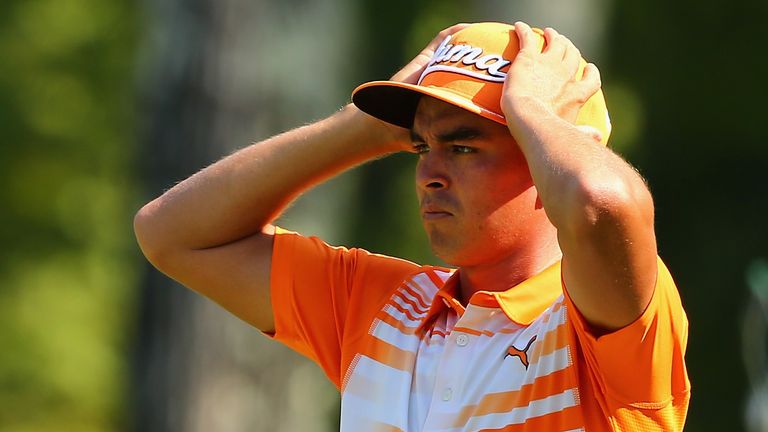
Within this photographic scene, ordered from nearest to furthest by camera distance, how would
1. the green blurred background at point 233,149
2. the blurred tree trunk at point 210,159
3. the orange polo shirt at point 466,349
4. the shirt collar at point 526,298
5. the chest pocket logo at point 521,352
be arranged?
the orange polo shirt at point 466,349 < the chest pocket logo at point 521,352 < the shirt collar at point 526,298 < the blurred tree trunk at point 210,159 < the green blurred background at point 233,149

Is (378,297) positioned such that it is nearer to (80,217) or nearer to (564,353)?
(564,353)

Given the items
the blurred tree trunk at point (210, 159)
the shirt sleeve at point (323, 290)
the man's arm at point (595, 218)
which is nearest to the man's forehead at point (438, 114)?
the man's arm at point (595, 218)

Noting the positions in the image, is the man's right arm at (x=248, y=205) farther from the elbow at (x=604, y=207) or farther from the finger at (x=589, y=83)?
the elbow at (x=604, y=207)

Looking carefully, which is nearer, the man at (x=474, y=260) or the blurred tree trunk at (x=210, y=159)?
the man at (x=474, y=260)

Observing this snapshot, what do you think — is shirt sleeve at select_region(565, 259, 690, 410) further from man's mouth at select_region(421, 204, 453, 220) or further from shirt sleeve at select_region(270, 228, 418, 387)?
shirt sleeve at select_region(270, 228, 418, 387)

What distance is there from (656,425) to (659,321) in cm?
23

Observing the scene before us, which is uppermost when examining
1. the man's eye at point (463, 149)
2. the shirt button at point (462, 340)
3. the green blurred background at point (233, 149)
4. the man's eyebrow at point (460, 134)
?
the man's eyebrow at point (460, 134)

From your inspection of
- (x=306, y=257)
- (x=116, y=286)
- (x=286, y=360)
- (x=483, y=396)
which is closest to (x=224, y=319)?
(x=286, y=360)

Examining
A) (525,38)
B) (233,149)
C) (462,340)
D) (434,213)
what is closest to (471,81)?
(525,38)

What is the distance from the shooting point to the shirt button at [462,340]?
3561 mm

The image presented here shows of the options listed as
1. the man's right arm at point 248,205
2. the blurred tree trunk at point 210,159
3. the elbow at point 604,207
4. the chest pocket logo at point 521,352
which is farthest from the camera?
the blurred tree trunk at point 210,159

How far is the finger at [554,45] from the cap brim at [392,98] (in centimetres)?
21

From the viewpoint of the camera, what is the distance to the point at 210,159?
800cm

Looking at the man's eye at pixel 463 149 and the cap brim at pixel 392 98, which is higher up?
the cap brim at pixel 392 98
